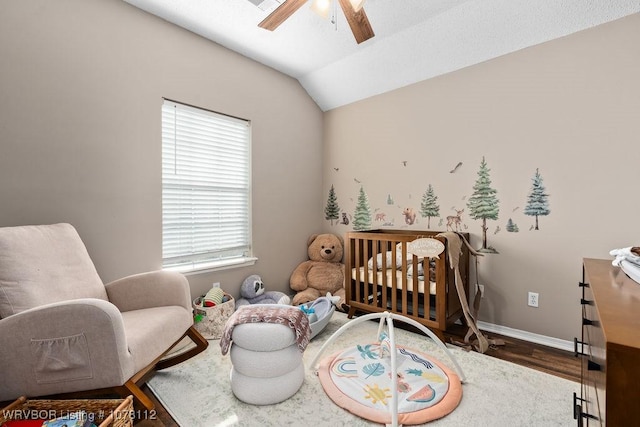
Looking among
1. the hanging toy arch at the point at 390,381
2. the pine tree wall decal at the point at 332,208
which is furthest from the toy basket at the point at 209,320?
the pine tree wall decal at the point at 332,208

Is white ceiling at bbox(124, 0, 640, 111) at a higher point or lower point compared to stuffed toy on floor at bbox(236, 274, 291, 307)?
higher

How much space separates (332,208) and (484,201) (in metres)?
1.66

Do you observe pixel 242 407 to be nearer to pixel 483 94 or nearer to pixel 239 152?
pixel 239 152

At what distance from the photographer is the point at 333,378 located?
1748 millimetres

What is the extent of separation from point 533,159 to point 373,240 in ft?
4.49

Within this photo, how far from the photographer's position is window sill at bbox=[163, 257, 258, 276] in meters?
2.48

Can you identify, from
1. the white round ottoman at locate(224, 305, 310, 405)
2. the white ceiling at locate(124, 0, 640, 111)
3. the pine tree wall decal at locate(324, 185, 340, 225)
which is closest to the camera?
the white round ottoman at locate(224, 305, 310, 405)

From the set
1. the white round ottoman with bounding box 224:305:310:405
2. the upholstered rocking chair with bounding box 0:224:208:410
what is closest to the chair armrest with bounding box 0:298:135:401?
the upholstered rocking chair with bounding box 0:224:208:410

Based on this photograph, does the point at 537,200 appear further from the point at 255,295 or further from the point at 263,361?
the point at 255,295

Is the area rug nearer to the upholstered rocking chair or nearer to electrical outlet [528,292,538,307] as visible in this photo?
the upholstered rocking chair

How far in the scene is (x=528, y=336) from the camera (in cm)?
232

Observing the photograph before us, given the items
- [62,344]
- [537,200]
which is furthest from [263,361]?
[537,200]

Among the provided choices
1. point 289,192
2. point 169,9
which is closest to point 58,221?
point 169,9

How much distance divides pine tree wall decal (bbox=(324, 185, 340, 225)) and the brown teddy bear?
250 mm
